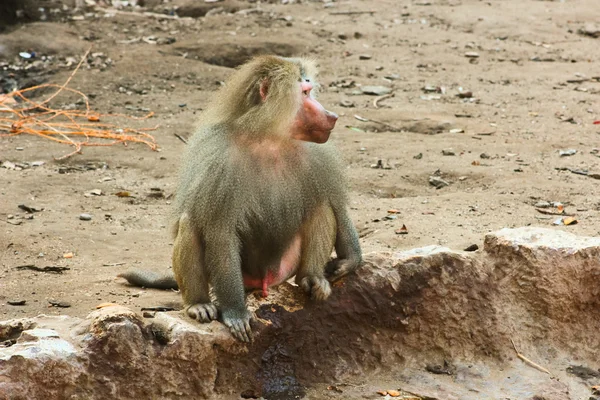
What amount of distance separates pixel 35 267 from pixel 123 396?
6.10ft

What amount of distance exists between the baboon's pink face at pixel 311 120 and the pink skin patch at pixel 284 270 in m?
0.50

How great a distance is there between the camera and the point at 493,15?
430 inches

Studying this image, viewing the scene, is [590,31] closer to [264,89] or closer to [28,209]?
[28,209]

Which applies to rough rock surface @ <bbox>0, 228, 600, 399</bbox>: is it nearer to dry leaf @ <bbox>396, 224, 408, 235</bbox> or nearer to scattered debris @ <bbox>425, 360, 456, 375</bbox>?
scattered debris @ <bbox>425, 360, 456, 375</bbox>

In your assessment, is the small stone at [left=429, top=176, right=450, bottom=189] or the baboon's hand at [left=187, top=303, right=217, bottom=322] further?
the small stone at [left=429, top=176, right=450, bottom=189]

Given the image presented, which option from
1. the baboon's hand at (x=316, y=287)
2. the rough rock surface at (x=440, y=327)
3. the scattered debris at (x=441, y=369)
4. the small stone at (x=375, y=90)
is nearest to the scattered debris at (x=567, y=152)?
the small stone at (x=375, y=90)

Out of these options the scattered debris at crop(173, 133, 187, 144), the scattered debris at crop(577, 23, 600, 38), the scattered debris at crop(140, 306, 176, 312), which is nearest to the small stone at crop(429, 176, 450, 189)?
the scattered debris at crop(173, 133, 187, 144)

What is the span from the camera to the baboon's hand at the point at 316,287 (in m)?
3.64

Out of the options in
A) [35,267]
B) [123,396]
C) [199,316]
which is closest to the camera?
[123,396]

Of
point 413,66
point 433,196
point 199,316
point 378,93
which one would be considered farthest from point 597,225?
point 413,66

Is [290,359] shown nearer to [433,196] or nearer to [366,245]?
[366,245]

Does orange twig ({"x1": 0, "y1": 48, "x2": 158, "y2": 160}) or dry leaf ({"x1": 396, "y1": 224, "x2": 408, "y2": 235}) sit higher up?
dry leaf ({"x1": 396, "y1": 224, "x2": 408, "y2": 235})

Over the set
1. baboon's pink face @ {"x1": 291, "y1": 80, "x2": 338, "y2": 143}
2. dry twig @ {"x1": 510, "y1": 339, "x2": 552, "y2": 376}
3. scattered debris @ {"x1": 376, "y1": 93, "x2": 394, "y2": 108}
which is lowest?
dry twig @ {"x1": 510, "y1": 339, "x2": 552, "y2": 376}

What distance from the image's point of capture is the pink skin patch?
379 cm
